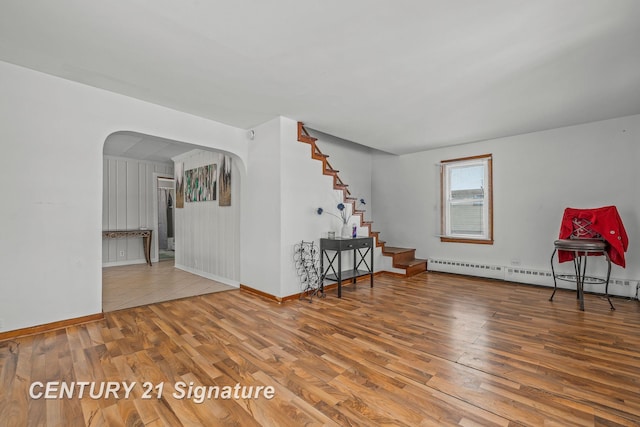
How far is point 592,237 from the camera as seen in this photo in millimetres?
3910

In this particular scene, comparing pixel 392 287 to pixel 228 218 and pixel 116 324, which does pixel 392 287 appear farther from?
pixel 116 324

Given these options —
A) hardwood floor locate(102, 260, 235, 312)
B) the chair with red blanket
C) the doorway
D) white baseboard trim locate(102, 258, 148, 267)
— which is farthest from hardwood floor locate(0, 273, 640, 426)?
the doorway

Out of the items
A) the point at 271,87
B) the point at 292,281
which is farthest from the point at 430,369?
the point at 271,87

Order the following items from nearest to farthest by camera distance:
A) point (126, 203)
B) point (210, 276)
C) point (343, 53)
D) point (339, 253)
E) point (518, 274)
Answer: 1. point (343, 53)
2. point (339, 253)
3. point (518, 274)
4. point (210, 276)
5. point (126, 203)

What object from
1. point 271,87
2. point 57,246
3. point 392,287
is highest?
point 271,87

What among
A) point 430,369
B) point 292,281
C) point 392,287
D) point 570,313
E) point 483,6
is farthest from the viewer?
point 392,287

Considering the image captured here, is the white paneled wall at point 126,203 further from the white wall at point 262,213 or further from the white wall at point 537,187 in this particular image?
the white wall at point 537,187

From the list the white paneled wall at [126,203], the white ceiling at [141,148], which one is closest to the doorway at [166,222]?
the white paneled wall at [126,203]

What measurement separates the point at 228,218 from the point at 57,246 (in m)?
2.38

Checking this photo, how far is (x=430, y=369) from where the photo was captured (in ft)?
7.08

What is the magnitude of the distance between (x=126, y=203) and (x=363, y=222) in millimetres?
5684

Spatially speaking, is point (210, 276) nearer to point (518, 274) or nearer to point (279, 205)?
point (279, 205)

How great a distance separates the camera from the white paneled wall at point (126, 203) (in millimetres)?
6637

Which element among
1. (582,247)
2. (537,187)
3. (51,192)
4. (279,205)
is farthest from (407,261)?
(51,192)
